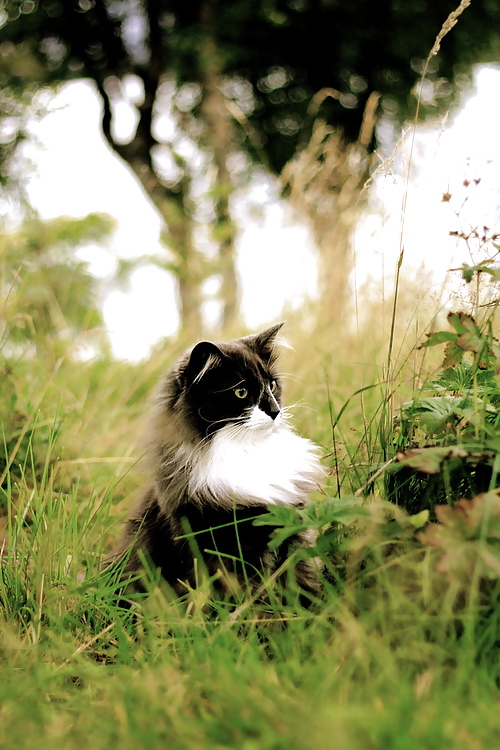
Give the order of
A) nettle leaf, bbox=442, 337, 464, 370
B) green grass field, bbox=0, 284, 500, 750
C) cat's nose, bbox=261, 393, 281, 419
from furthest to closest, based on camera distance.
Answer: cat's nose, bbox=261, 393, 281, 419, nettle leaf, bbox=442, 337, 464, 370, green grass field, bbox=0, 284, 500, 750

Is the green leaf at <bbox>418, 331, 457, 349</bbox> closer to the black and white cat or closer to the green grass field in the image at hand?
the green grass field

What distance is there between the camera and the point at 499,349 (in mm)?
1653

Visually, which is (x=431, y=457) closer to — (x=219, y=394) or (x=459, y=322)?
(x=459, y=322)

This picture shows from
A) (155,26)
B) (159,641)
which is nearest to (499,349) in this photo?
(159,641)

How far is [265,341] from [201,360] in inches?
15.7

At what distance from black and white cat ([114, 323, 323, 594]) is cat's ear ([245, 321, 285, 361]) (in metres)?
0.11

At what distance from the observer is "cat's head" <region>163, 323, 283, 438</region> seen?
2.08 m

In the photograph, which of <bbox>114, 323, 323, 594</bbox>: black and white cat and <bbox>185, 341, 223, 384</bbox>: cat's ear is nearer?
<bbox>114, 323, 323, 594</bbox>: black and white cat

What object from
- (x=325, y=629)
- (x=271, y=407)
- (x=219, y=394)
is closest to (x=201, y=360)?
(x=219, y=394)

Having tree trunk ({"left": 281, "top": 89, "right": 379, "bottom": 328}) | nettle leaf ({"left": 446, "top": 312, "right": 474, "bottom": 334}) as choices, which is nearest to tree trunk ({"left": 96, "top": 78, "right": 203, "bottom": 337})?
tree trunk ({"left": 281, "top": 89, "right": 379, "bottom": 328})

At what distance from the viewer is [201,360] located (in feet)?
6.79

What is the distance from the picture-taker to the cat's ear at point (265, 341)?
7.79 ft

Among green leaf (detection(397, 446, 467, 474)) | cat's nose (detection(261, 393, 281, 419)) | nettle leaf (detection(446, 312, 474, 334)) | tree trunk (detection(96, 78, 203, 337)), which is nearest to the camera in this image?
green leaf (detection(397, 446, 467, 474))

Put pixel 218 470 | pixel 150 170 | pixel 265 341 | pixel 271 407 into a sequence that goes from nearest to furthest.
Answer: pixel 218 470 < pixel 271 407 < pixel 265 341 < pixel 150 170
